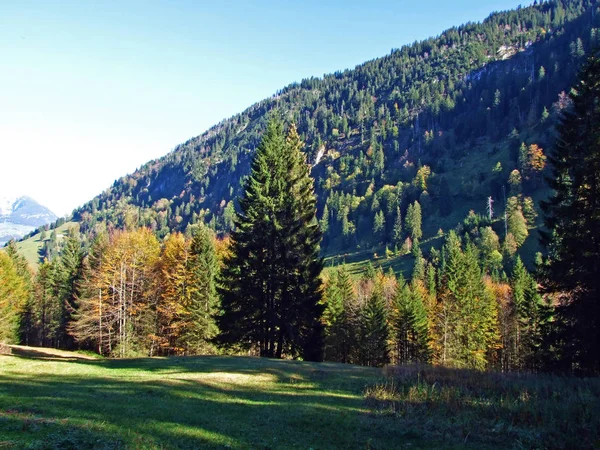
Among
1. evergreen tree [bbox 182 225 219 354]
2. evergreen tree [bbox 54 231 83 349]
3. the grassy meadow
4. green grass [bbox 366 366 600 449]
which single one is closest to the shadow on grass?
the grassy meadow

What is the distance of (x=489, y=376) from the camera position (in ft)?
50.5

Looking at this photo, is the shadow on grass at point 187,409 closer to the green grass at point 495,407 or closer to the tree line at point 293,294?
the green grass at point 495,407

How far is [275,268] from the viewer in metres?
30.9

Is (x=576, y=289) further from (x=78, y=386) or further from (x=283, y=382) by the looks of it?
(x=78, y=386)

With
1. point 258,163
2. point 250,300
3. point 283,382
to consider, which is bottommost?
point 283,382

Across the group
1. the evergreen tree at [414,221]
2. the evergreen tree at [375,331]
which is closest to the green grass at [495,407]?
the evergreen tree at [375,331]

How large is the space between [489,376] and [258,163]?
75.9ft

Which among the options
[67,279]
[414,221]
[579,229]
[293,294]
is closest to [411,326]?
[293,294]

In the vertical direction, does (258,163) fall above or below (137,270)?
above

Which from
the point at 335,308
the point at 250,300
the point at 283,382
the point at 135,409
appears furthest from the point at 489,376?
the point at 335,308

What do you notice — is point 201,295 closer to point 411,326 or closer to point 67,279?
point 411,326

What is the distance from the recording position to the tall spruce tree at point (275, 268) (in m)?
30.0

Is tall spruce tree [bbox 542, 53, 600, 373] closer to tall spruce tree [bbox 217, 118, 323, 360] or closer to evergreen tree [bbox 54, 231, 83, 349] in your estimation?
tall spruce tree [bbox 217, 118, 323, 360]

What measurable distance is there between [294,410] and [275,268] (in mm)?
19081
